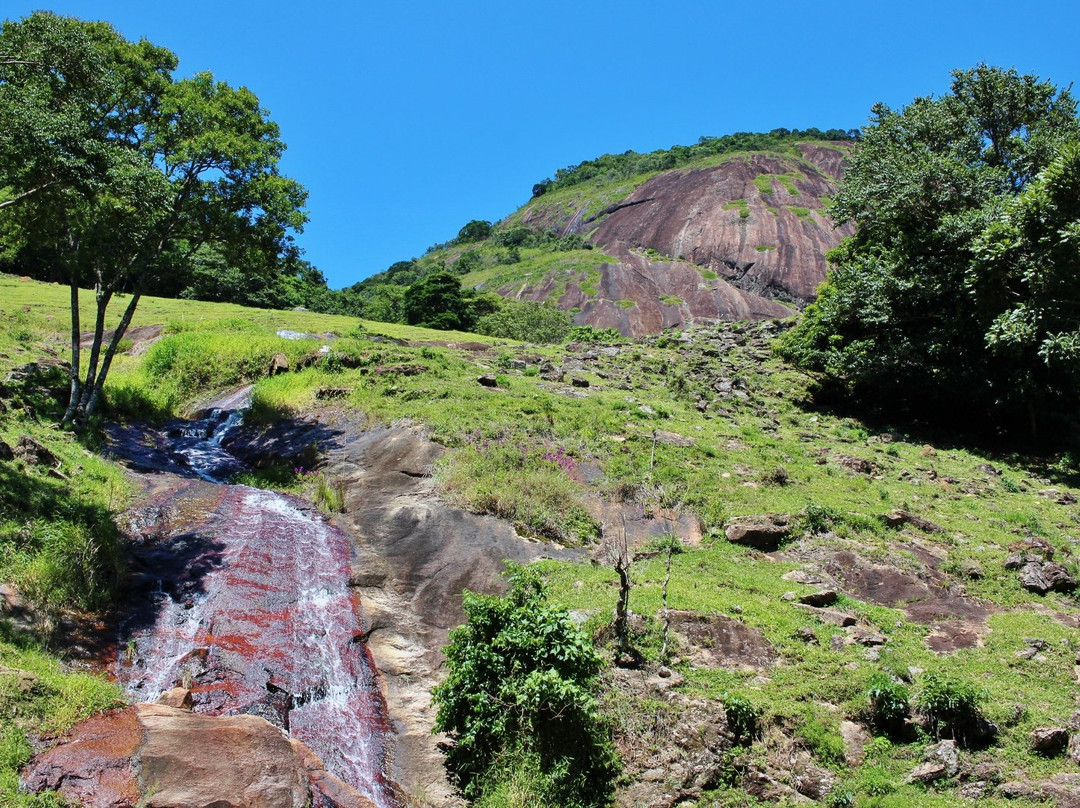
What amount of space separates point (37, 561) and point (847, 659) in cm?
1165

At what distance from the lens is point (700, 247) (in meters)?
81.8

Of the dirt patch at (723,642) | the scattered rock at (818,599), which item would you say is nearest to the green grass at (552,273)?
the scattered rock at (818,599)

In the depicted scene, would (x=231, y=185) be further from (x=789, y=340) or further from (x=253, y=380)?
(x=789, y=340)

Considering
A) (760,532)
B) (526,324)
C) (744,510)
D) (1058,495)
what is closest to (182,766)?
(760,532)

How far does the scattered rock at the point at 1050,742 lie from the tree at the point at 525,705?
4744mm

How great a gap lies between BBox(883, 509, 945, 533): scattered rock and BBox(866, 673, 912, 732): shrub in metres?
6.60

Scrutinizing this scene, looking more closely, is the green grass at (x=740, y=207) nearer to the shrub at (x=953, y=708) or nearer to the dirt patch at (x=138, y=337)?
the dirt patch at (x=138, y=337)

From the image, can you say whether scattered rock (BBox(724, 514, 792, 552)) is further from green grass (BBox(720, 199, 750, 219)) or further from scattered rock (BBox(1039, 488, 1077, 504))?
green grass (BBox(720, 199, 750, 219))

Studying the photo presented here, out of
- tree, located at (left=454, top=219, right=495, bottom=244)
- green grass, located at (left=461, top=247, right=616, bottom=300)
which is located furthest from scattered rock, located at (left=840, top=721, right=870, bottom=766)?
tree, located at (left=454, top=219, right=495, bottom=244)

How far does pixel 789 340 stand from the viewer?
30.5m

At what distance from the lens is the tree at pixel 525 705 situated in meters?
8.51

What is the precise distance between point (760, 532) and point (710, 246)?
236ft

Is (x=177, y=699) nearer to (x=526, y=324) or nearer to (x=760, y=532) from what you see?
(x=760, y=532)

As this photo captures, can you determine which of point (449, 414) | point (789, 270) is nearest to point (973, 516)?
point (449, 414)
